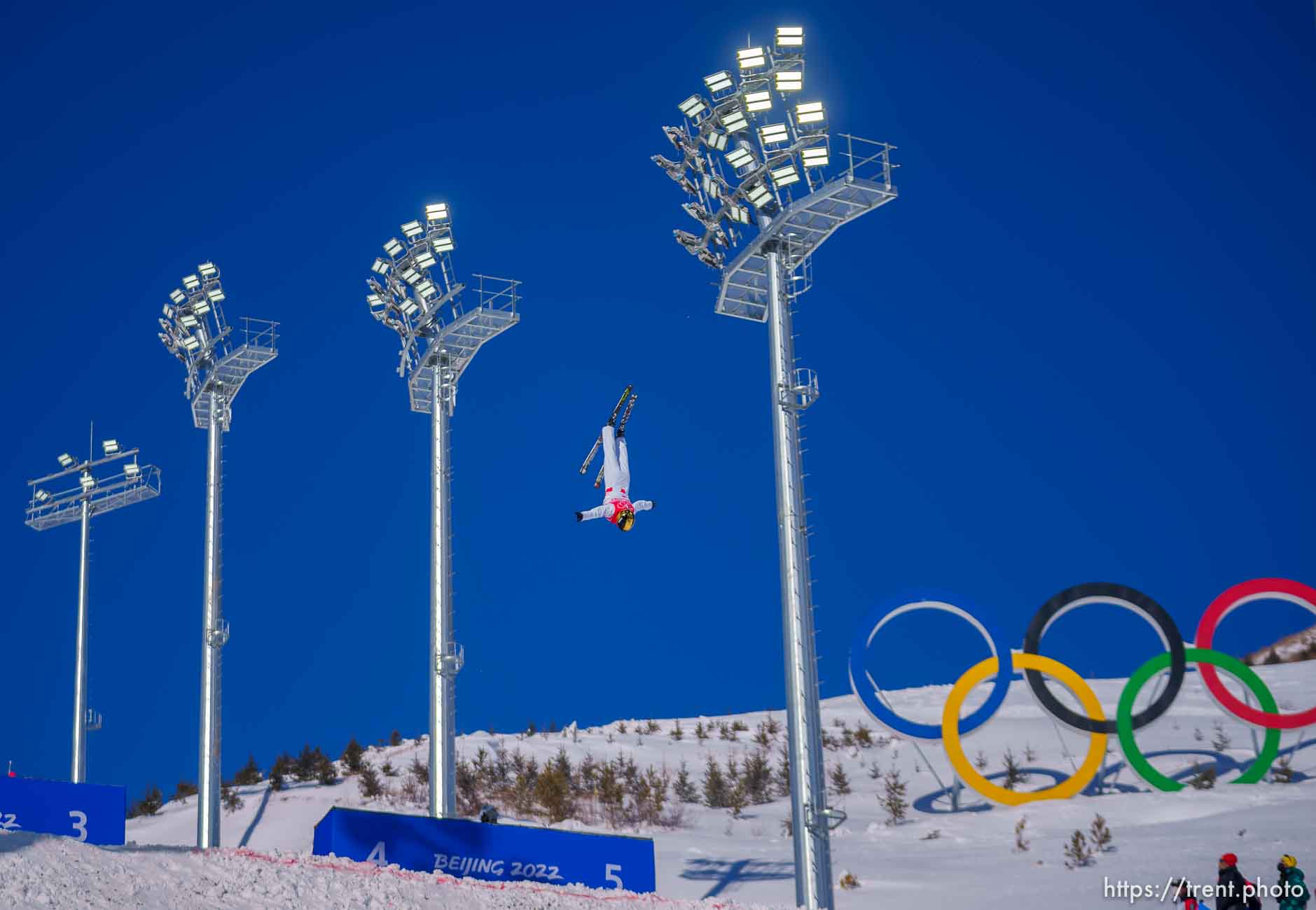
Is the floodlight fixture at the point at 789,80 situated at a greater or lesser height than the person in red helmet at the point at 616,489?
greater

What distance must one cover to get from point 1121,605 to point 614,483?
10.8 meters

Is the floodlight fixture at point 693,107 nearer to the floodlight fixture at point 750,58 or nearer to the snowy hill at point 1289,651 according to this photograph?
the floodlight fixture at point 750,58

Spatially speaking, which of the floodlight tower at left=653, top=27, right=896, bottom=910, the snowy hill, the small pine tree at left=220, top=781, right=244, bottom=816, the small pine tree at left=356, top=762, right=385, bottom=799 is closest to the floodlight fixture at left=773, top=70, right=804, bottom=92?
the floodlight tower at left=653, top=27, right=896, bottom=910

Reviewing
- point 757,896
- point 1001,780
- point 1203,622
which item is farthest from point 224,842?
point 1203,622

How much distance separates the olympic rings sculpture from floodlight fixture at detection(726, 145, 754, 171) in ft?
31.7

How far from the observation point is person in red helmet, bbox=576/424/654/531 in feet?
93.5

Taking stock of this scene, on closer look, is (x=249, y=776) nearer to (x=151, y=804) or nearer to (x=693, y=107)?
(x=151, y=804)

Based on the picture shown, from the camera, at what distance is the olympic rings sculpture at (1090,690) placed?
91.1 feet

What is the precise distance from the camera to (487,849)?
1933cm

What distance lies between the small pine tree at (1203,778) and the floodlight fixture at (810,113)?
1717 centimetres

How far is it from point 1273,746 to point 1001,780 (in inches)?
291

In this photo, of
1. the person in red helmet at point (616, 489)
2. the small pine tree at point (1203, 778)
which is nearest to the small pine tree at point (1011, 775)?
the small pine tree at point (1203, 778)

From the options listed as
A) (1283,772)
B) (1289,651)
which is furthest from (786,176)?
(1289,651)

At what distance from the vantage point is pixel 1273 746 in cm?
2808
